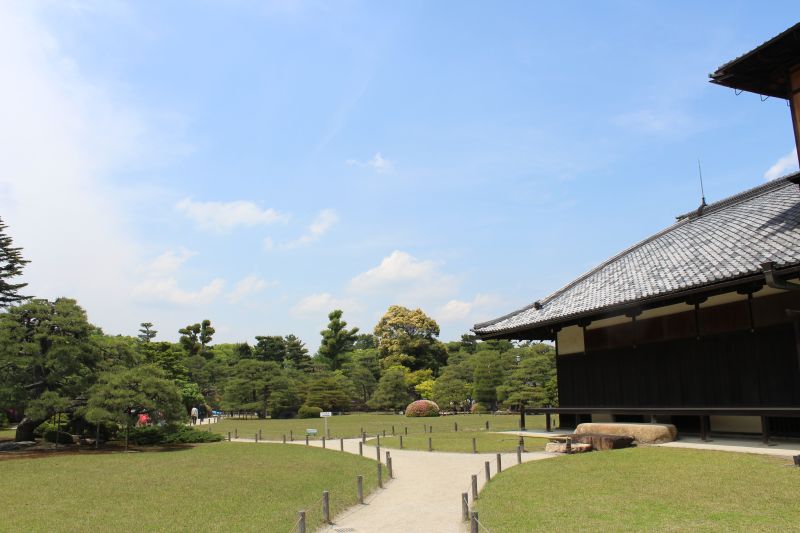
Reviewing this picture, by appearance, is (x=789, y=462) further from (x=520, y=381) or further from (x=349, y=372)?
(x=349, y=372)

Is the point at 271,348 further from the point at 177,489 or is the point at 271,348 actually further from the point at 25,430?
the point at 177,489

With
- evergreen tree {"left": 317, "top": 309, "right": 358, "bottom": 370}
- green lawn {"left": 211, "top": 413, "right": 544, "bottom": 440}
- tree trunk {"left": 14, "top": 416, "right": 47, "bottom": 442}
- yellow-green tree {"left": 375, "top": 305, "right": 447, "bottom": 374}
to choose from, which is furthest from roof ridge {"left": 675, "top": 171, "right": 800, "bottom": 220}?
evergreen tree {"left": 317, "top": 309, "right": 358, "bottom": 370}

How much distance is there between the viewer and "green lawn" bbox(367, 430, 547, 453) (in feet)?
61.5

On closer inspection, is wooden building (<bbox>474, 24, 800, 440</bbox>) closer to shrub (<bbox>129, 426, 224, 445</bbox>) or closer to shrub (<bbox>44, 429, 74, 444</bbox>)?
shrub (<bbox>129, 426, 224, 445</bbox>)

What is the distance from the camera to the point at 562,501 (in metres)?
9.55

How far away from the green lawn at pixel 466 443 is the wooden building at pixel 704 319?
2457 mm

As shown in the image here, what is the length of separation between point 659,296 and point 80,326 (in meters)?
22.1

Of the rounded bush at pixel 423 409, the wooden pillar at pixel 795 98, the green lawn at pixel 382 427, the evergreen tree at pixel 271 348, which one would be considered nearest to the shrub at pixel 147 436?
the green lawn at pixel 382 427

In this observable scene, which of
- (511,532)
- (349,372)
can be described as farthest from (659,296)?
(349,372)

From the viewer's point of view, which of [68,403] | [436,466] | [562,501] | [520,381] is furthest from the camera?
[520,381]

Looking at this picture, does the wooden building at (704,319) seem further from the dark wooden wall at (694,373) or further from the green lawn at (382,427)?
the green lawn at (382,427)

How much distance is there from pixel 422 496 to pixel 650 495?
4411mm

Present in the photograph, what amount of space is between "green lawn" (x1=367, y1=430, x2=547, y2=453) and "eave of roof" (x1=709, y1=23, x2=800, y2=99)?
38.7ft

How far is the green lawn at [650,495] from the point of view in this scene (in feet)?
25.5
